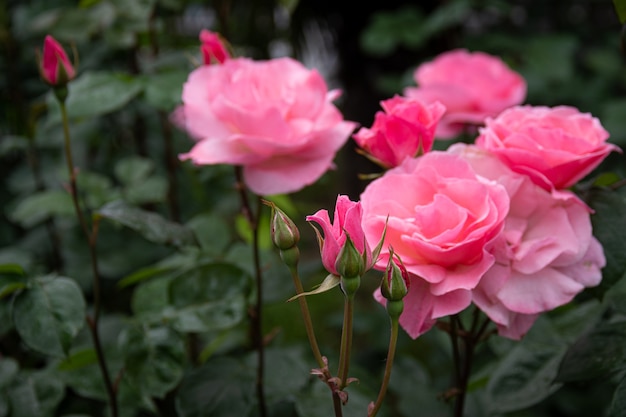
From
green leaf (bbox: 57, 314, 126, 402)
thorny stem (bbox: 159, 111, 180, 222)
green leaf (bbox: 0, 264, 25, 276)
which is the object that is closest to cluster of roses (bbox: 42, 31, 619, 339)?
green leaf (bbox: 0, 264, 25, 276)

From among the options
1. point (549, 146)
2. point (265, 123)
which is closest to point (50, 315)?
point (265, 123)

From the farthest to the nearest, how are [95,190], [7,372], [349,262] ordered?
[95,190] → [7,372] → [349,262]

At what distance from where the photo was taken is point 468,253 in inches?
20.3

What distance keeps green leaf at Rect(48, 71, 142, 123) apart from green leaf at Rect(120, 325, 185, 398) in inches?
12.8

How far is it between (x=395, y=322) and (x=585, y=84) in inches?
69.3

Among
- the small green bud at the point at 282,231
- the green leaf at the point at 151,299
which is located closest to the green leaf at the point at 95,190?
the green leaf at the point at 151,299

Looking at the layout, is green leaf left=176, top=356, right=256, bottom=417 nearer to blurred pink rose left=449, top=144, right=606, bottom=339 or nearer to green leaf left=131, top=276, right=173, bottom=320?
green leaf left=131, top=276, right=173, bottom=320

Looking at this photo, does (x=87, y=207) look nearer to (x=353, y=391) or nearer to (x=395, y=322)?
(x=353, y=391)

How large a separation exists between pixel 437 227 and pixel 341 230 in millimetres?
104

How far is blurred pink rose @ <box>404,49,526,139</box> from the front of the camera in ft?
3.33

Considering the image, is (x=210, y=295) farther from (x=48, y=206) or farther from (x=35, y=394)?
(x=48, y=206)

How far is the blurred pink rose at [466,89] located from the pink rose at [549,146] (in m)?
0.37

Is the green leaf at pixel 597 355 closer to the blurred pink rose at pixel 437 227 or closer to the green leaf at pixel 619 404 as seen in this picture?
the green leaf at pixel 619 404

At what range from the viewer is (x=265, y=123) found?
2.20 ft
